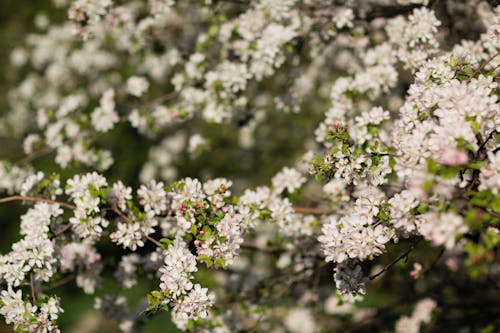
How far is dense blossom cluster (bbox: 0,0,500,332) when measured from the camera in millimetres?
2637

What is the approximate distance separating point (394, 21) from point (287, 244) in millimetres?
2482

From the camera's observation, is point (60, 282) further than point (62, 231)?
Yes

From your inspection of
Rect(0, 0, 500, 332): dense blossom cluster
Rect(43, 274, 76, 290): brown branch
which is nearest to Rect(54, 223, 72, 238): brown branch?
Rect(0, 0, 500, 332): dense blossom cluster

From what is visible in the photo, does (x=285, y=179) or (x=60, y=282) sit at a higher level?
(x=285, y=179)

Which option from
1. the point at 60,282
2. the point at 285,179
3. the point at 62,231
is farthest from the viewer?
the point at 285,179

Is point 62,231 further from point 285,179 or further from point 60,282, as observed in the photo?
point 285,179

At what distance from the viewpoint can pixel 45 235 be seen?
134 inches

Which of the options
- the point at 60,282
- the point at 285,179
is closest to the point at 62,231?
the point at 60,282

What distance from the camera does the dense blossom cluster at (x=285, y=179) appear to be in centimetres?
264

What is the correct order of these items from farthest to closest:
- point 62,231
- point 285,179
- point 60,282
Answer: point 285,179, point 60,282, point 62,231

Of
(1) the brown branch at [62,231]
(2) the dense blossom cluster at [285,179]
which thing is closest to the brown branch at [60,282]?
(2) the dense blossom cluster at [285,179]

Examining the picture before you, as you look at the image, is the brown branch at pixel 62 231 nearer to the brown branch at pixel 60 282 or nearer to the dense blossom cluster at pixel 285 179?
the dense blossom cluster at pixel 285 179

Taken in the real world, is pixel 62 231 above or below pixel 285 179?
below

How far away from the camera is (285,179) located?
425 cm
